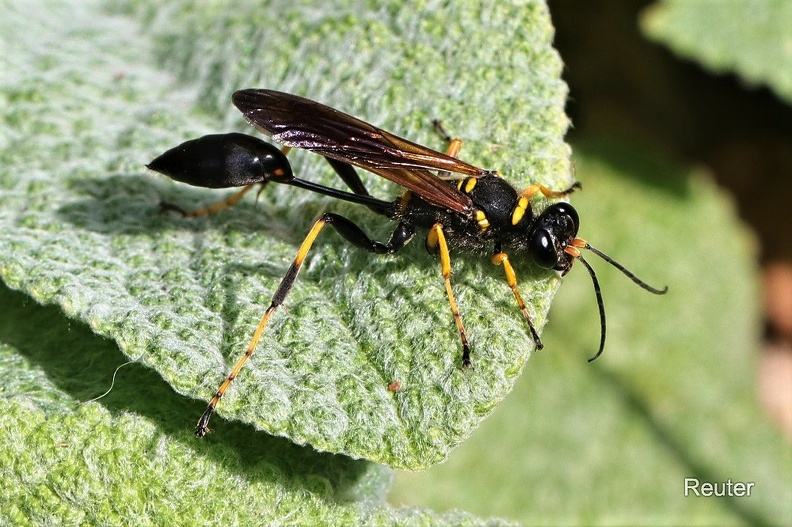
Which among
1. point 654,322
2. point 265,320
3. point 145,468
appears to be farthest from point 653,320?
point 145,468

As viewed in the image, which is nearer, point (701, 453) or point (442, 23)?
point (442, 23)

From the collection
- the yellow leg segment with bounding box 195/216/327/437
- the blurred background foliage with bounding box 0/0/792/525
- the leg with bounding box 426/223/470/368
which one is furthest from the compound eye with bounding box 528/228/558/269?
the blurred background foliage with bounding box 0/0/792/525

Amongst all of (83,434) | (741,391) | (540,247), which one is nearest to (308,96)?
(540,247)

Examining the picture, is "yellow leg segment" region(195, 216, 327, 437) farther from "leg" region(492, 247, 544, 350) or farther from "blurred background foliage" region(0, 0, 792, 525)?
"blurred background foliage" region(0, 0, 792, 525)

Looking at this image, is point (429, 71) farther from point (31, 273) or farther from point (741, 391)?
point (741, 391)

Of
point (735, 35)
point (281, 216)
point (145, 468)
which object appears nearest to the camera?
point (145, 468)

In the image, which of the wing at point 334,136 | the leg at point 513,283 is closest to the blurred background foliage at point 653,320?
the wing at point 334,136

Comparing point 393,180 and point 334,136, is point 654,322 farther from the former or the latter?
point 334,136
